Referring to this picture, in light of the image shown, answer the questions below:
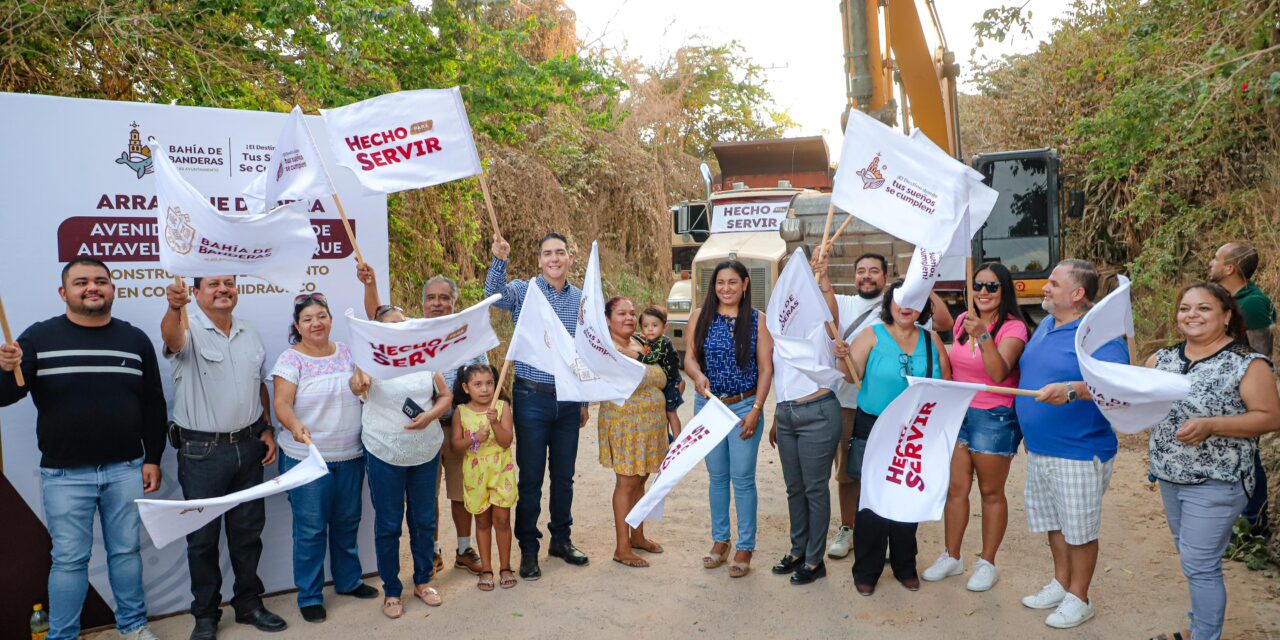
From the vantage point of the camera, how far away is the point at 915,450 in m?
4.55

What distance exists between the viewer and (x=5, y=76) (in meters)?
6.14

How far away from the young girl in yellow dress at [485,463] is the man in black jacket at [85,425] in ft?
5.37

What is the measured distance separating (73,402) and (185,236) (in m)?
0.92

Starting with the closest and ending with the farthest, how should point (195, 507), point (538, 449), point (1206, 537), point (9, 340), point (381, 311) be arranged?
1. point (1206, 537)
2. point (9, 340)
3. point (195, 507)
4. point (381, 311)
5. point (538, 449)

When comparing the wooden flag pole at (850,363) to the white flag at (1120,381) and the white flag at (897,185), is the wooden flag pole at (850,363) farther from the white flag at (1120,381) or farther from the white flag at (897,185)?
the white flag at (1120,381)

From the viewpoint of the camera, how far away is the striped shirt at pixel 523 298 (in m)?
5.41

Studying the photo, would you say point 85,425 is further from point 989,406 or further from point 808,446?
point 989,406

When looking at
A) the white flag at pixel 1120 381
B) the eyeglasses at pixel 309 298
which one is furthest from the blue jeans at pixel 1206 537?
the eyeglasses at pixel 309 298

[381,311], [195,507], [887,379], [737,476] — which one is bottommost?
[737,476]

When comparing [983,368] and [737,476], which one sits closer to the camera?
[983,368]

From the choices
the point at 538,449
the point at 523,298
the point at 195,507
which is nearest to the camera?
the point at 195,507

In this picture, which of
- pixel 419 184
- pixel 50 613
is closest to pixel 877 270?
pixel 419 184

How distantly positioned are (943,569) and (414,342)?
3.28 meters

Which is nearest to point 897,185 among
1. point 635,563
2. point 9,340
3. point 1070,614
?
point 1070,614
